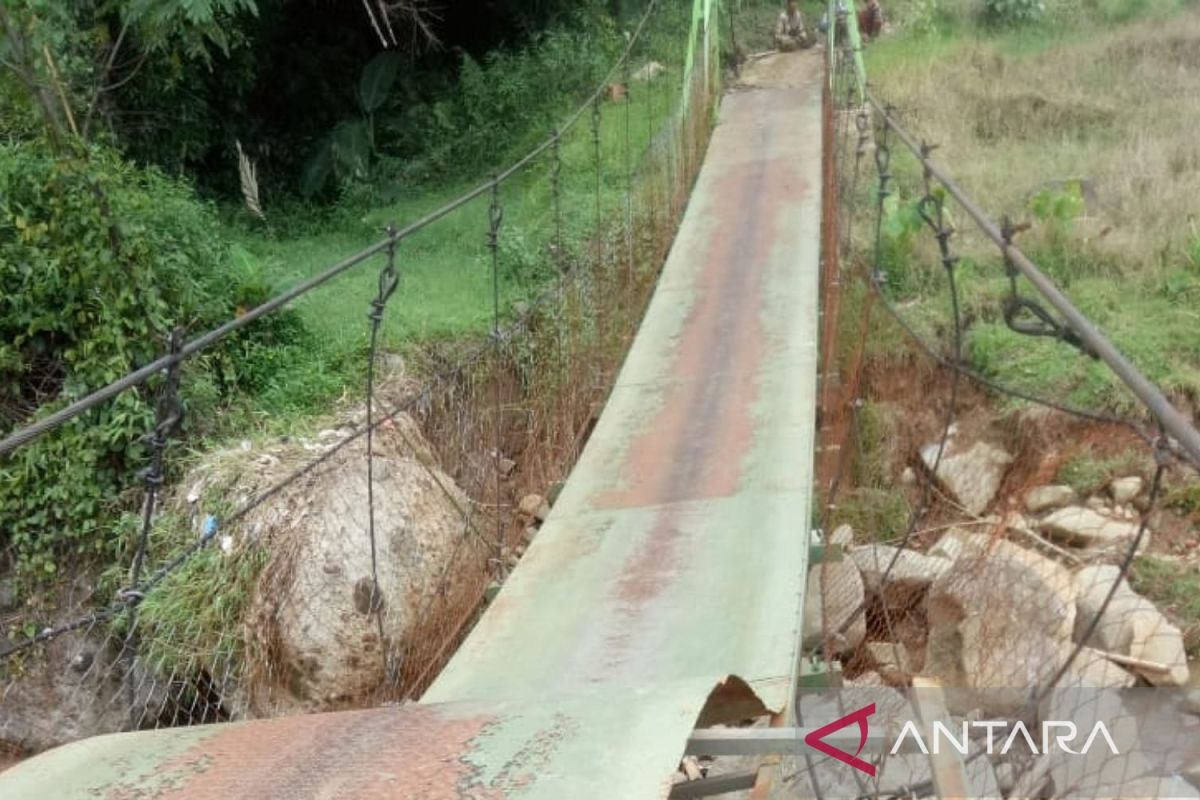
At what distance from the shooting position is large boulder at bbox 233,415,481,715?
323cm

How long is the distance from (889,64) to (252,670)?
19.4ft

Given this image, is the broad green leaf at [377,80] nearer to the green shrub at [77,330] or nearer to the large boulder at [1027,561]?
the green shrub at [77,330]

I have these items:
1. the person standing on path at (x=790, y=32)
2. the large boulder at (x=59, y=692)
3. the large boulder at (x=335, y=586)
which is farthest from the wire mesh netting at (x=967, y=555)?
the person standing on path at (x=790, y=32)

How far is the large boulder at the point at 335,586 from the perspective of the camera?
10.6 feet

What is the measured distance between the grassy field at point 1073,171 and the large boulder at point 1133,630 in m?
0.86

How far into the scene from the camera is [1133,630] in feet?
11.1

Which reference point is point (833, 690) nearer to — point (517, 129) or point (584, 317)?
point (584, 317)

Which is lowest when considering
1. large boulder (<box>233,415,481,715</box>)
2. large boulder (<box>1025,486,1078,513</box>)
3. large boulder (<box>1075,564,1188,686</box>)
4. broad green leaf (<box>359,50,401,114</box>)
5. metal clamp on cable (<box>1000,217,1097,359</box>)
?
large boulder (<box>1075,564,1188,686</box>)

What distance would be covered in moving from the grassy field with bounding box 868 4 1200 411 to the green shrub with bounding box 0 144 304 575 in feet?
9.44

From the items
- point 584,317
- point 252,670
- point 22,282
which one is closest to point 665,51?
point 584,317

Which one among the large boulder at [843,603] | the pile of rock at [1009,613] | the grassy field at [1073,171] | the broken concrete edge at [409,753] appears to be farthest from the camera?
the grassy field at [1073,171]

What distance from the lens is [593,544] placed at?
2.33 m

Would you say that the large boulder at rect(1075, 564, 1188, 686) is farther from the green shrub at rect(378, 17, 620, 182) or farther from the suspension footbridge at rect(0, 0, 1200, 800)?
the green shrub at rect(378, 17, 620, 182)

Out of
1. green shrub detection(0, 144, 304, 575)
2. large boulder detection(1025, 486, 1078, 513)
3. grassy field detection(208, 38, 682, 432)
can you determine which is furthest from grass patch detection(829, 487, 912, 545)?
green shrub detection(0, 144, 304, 575)
